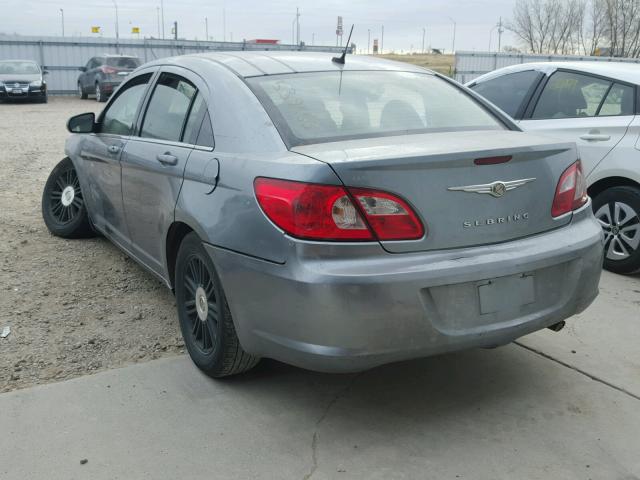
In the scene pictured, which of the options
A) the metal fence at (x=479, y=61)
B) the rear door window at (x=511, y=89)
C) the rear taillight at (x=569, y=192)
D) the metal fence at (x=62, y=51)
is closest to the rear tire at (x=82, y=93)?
the metal fence at (x=62, y=51)

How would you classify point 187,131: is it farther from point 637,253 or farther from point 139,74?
point 637,253

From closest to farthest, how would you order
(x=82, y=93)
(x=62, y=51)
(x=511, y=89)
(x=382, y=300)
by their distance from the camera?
(x=382, y=300) → (x=511, y=89) → (x=82, y=93) → (x=62, y=51)

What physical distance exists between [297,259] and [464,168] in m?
0.80

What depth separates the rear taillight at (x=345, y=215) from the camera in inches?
107

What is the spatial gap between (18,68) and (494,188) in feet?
82.1

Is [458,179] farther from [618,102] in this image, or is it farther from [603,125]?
[618,102]

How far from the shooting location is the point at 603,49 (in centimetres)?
3528

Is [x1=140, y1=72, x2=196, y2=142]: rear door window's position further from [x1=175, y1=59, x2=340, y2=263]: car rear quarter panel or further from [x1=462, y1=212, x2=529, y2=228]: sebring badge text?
[x1=462, y1=212, x2=529, y2=228]: sebring badge text

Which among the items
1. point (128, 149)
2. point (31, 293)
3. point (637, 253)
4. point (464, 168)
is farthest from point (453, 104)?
point (31, 293)

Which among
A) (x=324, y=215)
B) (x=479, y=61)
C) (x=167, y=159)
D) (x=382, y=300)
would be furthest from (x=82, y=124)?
(x=479, y=61)

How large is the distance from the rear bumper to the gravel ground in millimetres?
1185

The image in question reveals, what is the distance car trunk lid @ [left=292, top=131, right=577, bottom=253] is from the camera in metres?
2.76

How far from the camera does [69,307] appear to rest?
14.8ft

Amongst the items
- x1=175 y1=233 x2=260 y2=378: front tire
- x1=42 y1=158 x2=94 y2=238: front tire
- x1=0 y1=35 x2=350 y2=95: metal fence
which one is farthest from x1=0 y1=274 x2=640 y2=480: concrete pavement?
x1=0 y1=35 x2=350 y2=95: metal fence
